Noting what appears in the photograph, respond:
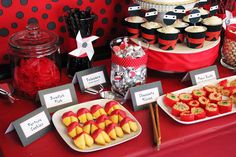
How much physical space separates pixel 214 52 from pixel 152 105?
1.24 feet

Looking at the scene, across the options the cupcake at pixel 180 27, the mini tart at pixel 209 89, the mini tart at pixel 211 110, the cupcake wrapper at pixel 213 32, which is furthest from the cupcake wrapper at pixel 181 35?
the mini tart at pixel 211 110

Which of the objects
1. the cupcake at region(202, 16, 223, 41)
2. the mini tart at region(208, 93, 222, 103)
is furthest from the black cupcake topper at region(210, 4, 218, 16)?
the mini tart at region(208, 93, 222, 103)

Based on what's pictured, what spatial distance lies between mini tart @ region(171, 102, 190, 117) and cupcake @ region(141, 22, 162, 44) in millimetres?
294

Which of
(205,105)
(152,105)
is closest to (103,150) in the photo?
(152,105)

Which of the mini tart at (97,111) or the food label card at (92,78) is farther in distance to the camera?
the food label card at (92,78)

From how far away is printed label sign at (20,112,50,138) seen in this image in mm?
1050

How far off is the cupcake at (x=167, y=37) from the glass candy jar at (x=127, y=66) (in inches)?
2.8

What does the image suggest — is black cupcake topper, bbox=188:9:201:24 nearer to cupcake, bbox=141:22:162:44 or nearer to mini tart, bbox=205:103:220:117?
cupcake, bbox=141:22:162:44

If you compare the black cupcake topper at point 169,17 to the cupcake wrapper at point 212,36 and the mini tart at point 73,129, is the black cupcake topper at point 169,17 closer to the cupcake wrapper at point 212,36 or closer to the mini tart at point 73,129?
the cupcake wrapper at point 212,36

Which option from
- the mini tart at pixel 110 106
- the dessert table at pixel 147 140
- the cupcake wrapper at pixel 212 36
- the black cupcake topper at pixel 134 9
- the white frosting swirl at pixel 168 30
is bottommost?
the dessert table at pixel 147 140

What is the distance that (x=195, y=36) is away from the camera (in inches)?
52.3

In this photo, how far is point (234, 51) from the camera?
1457mm

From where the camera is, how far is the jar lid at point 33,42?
118 cm

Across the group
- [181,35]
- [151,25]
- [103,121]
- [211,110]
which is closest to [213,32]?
[181,35]
